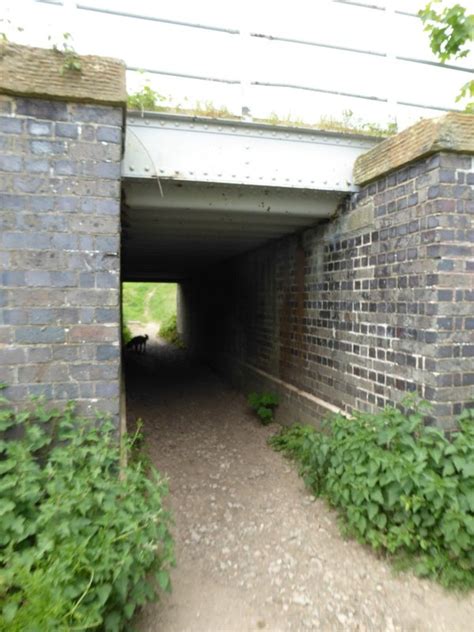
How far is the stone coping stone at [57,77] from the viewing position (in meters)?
2.71

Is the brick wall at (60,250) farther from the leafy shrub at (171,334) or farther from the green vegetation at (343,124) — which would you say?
the leafy shrub at (171,334)

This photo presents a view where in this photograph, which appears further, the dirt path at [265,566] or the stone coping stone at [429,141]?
the stone coping stone at [429,141]

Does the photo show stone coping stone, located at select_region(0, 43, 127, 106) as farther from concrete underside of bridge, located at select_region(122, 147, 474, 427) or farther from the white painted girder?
concrete underside of bridge, located at select_region(122, 147, 474, 427)

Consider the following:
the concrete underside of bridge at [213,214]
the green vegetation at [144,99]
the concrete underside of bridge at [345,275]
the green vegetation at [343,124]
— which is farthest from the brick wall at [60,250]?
the green vegetation at [343,124]

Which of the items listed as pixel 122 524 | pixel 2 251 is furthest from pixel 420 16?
pixel 122 524

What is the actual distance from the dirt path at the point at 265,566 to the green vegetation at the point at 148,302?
20.8 meters

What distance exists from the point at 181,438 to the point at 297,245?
10.1ft

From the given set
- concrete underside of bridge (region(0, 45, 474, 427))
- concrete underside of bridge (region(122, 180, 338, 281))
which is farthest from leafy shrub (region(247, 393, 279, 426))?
concrete underside of bridge (region(122, 180, 338, 281))

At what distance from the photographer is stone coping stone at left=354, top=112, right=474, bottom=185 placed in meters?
3.08

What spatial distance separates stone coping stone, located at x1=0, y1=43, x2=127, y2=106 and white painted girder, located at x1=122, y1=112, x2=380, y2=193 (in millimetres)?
670

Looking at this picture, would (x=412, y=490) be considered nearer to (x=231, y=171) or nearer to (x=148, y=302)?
(x=231, y=171)

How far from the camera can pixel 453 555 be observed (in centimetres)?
277

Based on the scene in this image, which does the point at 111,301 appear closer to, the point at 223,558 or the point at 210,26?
the point at 223,558

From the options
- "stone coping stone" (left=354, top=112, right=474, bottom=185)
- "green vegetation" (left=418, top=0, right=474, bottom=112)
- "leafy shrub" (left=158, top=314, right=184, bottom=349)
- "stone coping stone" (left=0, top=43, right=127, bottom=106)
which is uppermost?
"green vegetation" (left=418, top=0, right=474, bottom=112)
